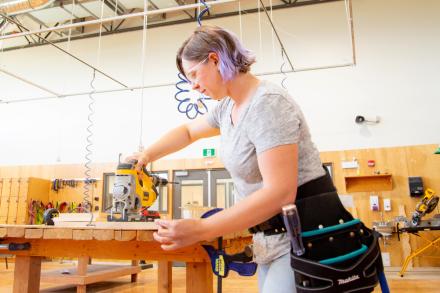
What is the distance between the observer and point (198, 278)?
1.70m

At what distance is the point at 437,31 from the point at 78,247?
8.12 metres

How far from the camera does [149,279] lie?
5.47 m

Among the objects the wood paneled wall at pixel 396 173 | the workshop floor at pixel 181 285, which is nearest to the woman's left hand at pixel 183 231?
the workshop floor at pixel 181 285

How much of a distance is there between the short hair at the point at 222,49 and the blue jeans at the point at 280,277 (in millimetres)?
513

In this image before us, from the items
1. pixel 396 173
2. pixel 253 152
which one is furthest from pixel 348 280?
pixel 396 173

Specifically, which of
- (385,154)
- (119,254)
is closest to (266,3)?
(385,154)

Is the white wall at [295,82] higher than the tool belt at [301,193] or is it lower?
higher

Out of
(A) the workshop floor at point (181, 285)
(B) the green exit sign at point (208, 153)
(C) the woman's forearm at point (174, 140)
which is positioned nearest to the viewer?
(C) the woman's forearm at point (174, 140)

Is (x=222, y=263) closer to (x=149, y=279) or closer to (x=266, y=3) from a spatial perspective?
(x=149, y=279)

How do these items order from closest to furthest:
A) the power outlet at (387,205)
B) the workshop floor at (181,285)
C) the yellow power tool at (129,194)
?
the yellow power tool at (129,194) < the workshop floor at (181,285) < the power outlet at (387,205)

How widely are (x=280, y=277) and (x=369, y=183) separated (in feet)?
22.8

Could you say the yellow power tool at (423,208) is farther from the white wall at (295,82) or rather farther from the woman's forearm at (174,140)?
the woman's forearm at (174,140)

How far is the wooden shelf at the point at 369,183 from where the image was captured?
23.6 feet

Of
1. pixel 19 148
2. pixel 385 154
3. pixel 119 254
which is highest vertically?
pixel 19 148
